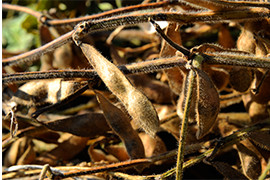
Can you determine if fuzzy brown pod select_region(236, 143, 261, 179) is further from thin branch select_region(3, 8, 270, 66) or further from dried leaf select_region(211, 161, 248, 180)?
thin branch select_region(3, 8, 270, 66)

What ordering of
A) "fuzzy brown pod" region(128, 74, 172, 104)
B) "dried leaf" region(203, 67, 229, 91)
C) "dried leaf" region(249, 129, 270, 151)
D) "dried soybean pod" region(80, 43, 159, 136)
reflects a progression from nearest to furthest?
1. "dried soybean pod" region(80, 43, 159, 136)
2. "dried leaf" region(249, 129, 270, 151)
3. "dried leaf" region(203, 67, 229, 91)
4. "fuzzy brown pod" region(128, 74, 172, 104)

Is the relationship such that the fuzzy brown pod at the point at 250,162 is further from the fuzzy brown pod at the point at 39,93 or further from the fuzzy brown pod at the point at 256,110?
the fuzzy brown pod at the point at 39,93

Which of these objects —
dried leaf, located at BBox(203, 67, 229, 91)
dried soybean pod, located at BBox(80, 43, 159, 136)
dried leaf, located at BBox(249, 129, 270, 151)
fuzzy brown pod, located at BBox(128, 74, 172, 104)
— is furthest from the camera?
fuzzy brown pod, located at BBox(128, 74, 172, 104)

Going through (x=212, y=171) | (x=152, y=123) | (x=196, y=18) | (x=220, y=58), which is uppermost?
(x=196, y=18)

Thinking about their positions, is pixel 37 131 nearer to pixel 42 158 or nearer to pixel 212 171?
pixel 42 158

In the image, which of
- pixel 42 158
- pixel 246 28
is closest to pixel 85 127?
pixel 42 158

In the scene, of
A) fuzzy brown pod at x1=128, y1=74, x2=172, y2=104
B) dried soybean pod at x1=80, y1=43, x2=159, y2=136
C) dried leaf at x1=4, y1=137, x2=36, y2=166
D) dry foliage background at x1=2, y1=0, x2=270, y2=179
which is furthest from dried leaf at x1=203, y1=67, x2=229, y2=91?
dried leaf at x1=4, y1=137, x2=36, y2=166
